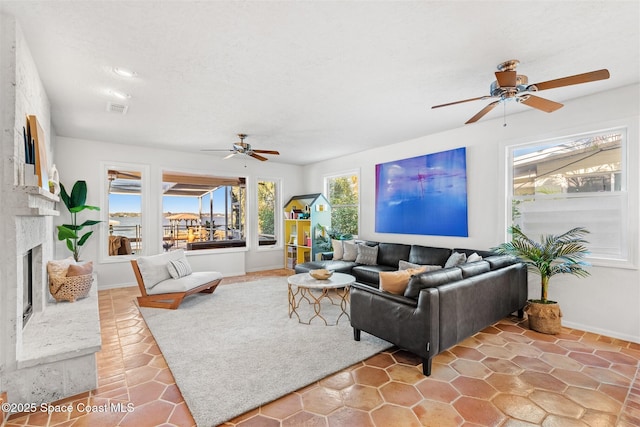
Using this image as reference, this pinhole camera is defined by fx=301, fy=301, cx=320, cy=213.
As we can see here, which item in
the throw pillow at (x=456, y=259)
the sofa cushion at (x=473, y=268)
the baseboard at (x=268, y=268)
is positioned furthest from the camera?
the baseboard at (x=268, y=268)

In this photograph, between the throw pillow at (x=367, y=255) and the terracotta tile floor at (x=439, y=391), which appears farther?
the throw pillow at (x=367, y=255)

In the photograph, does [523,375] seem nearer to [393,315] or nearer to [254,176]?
[393,315]

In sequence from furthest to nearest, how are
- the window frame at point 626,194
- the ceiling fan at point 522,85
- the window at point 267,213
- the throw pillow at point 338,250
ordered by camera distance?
the window at point 267,213 < the throw pillow at point 338,250 < the window frame at point 626,194 < the ceiling fan at point 522,85

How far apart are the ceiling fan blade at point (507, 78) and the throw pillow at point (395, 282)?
182 centimetres

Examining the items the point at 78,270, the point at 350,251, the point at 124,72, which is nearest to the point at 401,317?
the point at 350,251

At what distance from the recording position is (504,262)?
352 centimetres

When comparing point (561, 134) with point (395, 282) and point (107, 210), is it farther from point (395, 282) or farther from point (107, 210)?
point (107, 210)

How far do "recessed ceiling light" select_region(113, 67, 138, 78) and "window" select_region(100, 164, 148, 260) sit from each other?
3.31 meters

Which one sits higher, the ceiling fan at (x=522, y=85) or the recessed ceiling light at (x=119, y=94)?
the recessed ceiling light at (x=119, y=94)

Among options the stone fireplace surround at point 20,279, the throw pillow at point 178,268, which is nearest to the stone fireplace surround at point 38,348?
the stone fireplace surround at point 20,279

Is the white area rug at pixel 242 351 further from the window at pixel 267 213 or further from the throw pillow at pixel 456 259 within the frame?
the window at pixel 267 213

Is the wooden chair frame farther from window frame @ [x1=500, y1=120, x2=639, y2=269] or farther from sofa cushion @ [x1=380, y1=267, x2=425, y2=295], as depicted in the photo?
window frame @ [x1=500, y1=120, x2=639, y2=269]

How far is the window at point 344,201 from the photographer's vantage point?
6.56 meters

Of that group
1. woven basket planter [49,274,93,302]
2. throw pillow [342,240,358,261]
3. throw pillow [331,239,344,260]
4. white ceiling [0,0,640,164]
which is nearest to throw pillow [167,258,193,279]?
woven basket planter [49,274,93,302]
